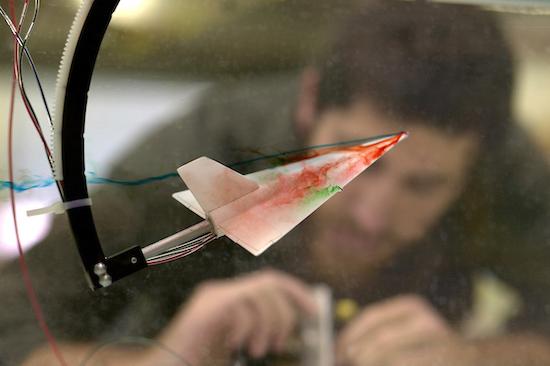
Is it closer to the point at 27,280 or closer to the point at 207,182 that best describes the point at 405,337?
the point at 207,182

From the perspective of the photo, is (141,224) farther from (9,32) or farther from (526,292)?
(526,292)

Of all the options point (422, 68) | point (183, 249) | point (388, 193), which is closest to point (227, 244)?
point (183, 249)

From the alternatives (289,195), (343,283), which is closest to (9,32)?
(289,195)

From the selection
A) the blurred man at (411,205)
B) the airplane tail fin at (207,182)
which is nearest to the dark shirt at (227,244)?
the blurred man at (411,205)

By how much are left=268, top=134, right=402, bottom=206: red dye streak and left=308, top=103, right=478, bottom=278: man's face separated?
0.05 meters

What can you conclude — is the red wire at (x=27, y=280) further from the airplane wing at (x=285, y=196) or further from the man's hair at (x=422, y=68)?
the man's hair at (x=422, y=68)

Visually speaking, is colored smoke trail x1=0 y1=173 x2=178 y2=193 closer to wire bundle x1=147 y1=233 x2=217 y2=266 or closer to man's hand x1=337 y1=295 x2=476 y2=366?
wire bundle x1=147 y1=233 x2=217 y2=266

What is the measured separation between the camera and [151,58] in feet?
1.83

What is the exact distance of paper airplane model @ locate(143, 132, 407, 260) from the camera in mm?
434

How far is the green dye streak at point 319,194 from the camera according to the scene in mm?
474

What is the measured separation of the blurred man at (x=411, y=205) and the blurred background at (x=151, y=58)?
0.03m

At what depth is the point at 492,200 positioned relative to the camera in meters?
0.59

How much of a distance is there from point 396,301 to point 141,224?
1.01ft

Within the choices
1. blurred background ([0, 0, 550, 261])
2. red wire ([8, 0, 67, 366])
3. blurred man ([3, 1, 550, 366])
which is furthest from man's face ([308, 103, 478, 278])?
red wire ([8, 0, 67, 366])
